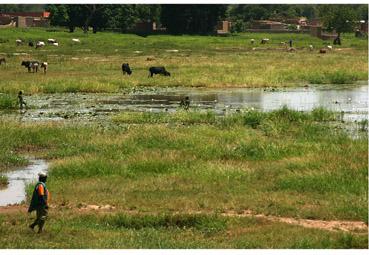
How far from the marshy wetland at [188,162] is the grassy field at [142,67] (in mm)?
445

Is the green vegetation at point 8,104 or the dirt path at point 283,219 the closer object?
the dirt path at point 283,219

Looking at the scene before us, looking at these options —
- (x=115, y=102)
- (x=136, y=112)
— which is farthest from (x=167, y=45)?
(x=136, y=112)

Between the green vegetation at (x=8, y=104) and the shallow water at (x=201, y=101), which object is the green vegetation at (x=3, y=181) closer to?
the shallow water at (x=201, y=101)

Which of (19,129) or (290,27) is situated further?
Answer: (290,27)

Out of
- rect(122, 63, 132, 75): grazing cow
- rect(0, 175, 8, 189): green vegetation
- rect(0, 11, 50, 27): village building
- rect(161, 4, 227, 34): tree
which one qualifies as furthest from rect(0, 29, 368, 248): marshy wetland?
rect(0, 11, 50, 27): village building

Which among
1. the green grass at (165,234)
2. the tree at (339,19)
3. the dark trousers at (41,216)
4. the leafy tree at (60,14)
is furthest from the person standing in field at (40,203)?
the tree at (339,19)

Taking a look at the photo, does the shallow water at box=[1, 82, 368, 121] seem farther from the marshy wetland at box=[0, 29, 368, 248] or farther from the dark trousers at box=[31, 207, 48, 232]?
the dark trousers at box=[31, 207, 48, 232]

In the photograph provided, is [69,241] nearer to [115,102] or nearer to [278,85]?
[115,102]

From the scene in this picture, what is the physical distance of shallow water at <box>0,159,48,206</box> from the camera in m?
16.8

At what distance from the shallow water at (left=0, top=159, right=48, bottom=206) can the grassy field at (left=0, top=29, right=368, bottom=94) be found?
19448 mm

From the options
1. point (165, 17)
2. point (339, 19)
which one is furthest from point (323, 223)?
point (339, 19)

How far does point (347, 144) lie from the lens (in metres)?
21.4

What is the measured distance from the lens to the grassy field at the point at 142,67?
44.0 m

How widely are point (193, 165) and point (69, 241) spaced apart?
712cm
